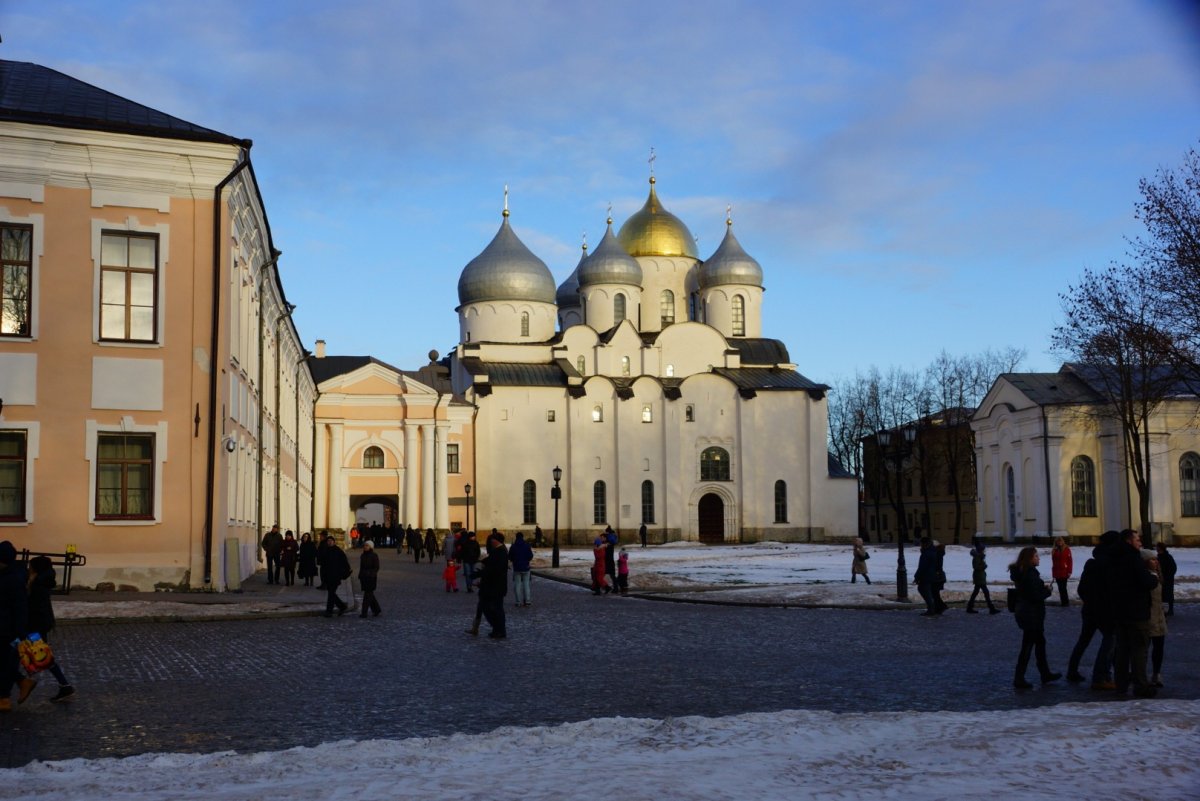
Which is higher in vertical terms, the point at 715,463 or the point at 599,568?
the point at 715,463

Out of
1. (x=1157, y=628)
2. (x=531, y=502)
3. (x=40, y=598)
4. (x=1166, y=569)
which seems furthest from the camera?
(x=531, y=502)

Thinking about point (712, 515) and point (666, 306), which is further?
point (666, 306)

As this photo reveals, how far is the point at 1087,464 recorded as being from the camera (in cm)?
6625

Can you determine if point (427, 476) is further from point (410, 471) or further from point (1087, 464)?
point (1087, 464)

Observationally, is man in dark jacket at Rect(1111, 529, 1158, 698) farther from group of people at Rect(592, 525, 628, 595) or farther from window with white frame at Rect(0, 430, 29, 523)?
window with white frame at Rect(0, 430, 29, 523)

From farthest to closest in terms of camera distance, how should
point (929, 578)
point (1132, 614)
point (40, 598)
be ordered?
point (929, 578), point (40, 598), point (1132, 614)

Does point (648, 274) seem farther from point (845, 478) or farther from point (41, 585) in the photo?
point (41, 585)

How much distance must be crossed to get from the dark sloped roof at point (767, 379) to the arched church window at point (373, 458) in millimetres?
19860

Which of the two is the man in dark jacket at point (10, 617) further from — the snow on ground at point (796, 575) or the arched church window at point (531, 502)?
the arched church window at point (531, 502)

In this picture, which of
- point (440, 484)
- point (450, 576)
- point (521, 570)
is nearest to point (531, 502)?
point (440, 484)

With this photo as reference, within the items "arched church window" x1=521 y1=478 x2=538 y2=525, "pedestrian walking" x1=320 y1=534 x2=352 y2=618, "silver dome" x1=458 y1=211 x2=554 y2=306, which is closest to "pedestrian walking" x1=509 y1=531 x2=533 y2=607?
"pedestrian walking" x1=320 y1=534 x2=352 y2=618

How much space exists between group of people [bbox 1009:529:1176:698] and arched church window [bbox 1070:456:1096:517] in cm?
5515

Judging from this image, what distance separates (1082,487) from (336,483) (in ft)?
123

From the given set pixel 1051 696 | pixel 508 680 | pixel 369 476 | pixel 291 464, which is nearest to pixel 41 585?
pixel 508 680
